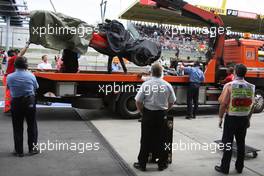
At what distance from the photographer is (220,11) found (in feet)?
95.5

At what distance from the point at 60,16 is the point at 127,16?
66.9 feet

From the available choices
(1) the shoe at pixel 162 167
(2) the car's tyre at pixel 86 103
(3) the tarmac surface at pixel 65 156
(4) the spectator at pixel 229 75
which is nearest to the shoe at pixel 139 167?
(3) the tarmac surface at pixel 65 156

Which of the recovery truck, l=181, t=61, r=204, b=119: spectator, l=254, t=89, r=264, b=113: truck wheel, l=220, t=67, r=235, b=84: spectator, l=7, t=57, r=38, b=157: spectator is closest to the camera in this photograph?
l=7, t=57, r=38, b=157: spectator

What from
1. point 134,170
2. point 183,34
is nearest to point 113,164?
point 134,170

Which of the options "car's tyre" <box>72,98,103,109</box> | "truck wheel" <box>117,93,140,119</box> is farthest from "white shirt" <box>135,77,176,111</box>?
"truck wheel" <box>117,93,140,119</box>

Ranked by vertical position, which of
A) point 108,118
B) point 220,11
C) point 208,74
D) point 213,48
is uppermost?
point 220,11

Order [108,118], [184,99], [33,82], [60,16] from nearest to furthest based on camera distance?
[33,82], [60,16], [108,118], [184,99]

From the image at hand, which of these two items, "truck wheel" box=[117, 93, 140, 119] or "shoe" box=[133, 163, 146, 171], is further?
"truck wheel" box=[117, 93, 140, 119]

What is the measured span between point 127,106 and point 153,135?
211 inches

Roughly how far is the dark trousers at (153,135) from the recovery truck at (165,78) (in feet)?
15.6

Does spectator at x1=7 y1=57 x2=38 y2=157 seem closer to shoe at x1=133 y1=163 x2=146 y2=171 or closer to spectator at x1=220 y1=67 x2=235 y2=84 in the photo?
shoe at x1=133 y1=163 x2=146 y2=171

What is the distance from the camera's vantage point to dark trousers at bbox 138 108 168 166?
6.01 m

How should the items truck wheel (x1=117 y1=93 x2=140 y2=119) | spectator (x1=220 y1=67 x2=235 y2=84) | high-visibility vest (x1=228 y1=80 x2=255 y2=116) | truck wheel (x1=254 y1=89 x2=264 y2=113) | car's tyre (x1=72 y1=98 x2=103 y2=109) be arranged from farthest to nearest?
1. truck wheel (x1=254 y1=89 x2=264 y2=113)
2. spectator (x1=220 y1=67 x2=235 y2=84)
3. truck wheel (x1=117 y1=93 x2=140 y2=119)
4. car's tyre (x1=72 y1=98 x2=103 y2=109)
5. high-visibility vest (x1=228 y1=80 x2=255 y2=116)

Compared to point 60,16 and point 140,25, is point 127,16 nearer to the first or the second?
point 140,25
